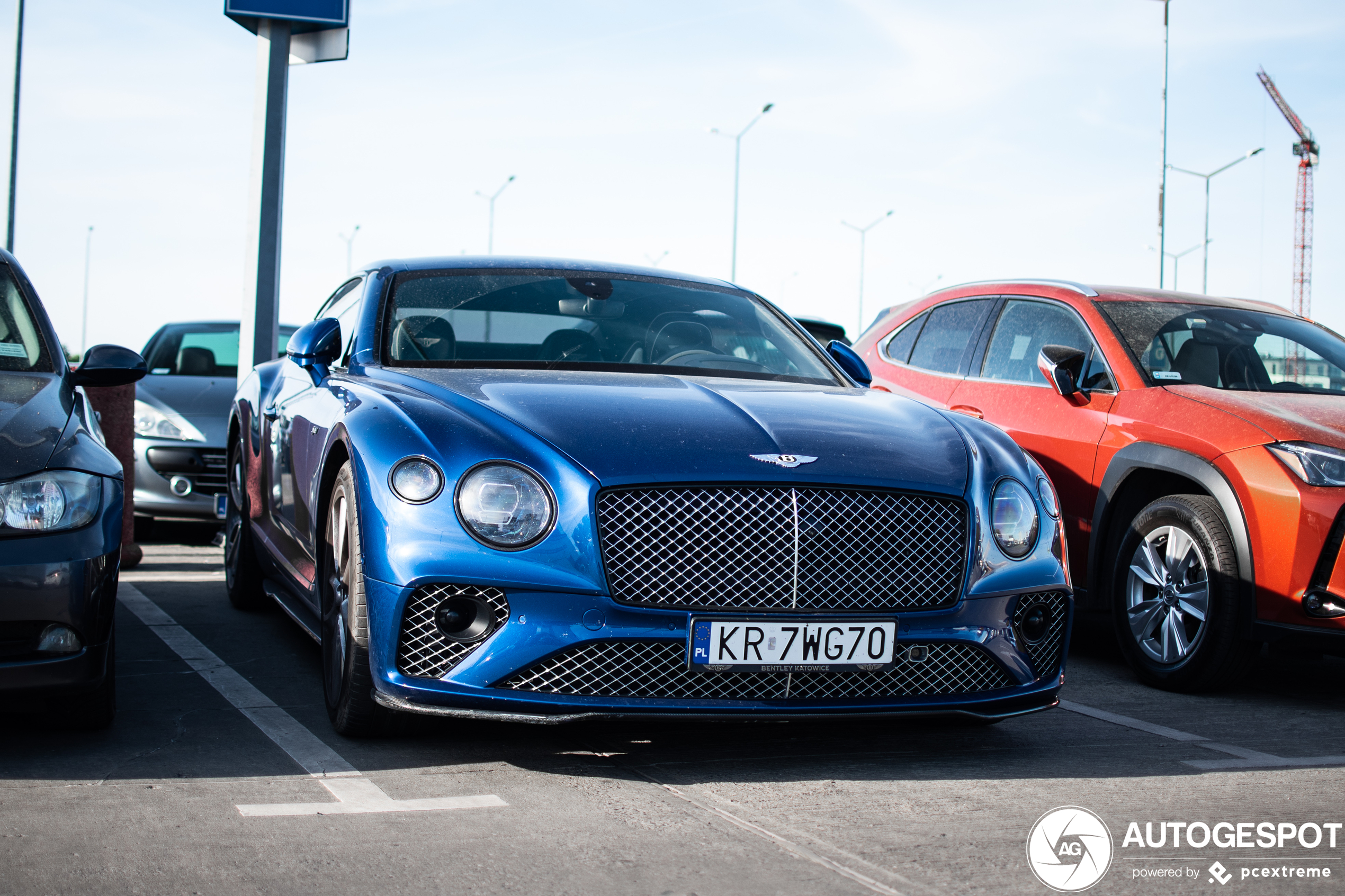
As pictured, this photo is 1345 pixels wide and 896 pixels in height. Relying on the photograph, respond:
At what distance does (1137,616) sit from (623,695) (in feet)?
9.49

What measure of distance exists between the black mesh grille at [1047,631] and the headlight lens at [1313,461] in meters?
1.46

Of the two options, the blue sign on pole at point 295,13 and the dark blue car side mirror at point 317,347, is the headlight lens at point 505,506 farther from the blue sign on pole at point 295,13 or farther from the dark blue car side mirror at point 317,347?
the blue sign on pole at point 295,13

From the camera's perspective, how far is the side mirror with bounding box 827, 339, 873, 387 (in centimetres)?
539

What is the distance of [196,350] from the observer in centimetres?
1088

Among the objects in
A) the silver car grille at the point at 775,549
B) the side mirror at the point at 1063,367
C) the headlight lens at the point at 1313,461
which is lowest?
the silver car grille at the point at 775,549

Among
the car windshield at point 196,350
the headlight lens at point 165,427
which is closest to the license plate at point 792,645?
the headlight lens at point 165,427

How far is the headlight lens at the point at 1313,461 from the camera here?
5.01m

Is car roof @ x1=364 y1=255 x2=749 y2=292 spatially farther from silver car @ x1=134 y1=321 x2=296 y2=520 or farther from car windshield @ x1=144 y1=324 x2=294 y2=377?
car windshield @ x1=144 y1=324 x2=294 y2=377

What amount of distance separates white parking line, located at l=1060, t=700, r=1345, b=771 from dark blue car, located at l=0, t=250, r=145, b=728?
10.6 feet

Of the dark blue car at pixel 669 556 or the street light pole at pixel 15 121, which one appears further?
the street light pole at pixel 15 121

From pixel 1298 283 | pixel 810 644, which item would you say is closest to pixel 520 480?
pixel 810 644

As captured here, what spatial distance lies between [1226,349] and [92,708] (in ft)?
16.3

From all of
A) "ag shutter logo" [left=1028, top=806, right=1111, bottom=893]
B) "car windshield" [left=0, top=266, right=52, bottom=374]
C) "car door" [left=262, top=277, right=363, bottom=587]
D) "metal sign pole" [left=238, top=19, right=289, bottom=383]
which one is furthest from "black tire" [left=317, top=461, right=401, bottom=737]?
"metal sign pole" [left=238, top=19, right=289, bottom=383]

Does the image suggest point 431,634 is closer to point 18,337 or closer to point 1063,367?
point 18,337
